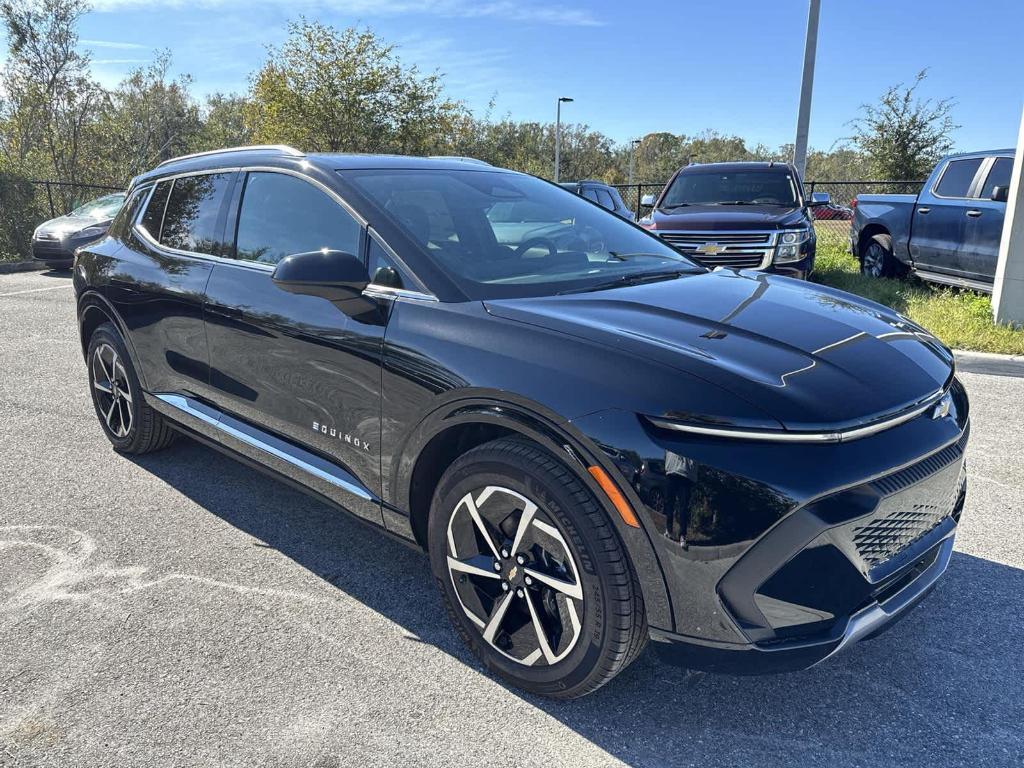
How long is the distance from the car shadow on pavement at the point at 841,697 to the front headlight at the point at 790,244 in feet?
18.7

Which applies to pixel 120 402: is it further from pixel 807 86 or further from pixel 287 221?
pixel 807 86

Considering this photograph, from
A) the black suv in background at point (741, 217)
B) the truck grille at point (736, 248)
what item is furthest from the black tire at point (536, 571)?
the truck grille at point (736, 248)

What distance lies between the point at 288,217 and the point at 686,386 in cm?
202

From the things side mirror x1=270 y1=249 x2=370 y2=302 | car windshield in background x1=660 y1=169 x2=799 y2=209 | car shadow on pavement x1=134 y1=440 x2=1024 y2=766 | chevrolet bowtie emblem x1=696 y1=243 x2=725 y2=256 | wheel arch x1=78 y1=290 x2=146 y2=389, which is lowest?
car shadow on pavement x1=134 y1=440 x2=1024 y2=766

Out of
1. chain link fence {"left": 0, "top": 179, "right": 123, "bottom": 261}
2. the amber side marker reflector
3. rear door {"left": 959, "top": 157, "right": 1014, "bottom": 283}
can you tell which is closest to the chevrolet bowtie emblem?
rear door {"left": 959, "top": 157, "right": 1014, "bottom": 283}

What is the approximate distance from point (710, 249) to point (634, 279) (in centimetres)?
565

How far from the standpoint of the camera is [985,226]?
9.08 metres

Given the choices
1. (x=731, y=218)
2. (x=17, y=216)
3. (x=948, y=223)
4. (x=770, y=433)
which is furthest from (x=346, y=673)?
(x=17, y=216)

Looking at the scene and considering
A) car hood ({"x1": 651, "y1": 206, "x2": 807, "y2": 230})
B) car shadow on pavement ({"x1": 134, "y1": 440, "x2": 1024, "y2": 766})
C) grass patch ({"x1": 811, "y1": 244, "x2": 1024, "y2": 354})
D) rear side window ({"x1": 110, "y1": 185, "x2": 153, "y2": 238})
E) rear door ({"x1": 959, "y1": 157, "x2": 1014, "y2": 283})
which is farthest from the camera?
rear door ({"x1": 959, "y1": 157, "x2": 1014, "y2": 283})

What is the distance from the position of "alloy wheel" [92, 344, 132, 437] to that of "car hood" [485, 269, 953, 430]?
9.34 ft

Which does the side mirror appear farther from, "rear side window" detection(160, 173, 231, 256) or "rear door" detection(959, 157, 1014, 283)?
"rear door" detection(959, 157, 1014, 283)

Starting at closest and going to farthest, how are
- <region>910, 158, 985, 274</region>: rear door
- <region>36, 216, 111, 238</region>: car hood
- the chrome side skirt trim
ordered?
the chrome side skirt trim < <region>910, 158, 985, 274</region>: rear door < <region>36, 216, 111, 238</region>: car hood

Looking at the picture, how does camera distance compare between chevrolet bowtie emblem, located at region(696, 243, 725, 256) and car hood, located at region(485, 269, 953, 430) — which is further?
chevrolet bowtie emblem, located at region(696, 243, 725, 256)

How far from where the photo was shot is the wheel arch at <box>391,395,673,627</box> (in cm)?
209
